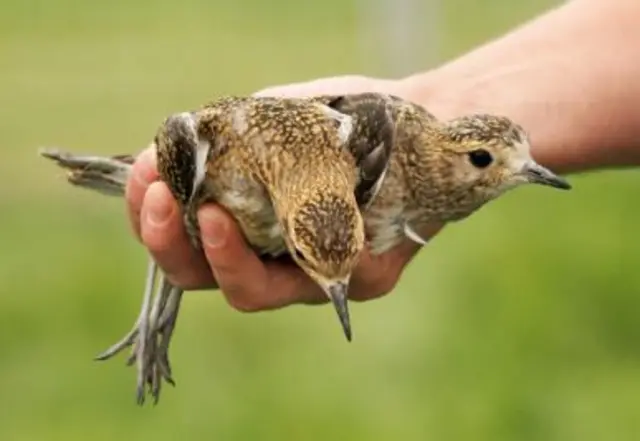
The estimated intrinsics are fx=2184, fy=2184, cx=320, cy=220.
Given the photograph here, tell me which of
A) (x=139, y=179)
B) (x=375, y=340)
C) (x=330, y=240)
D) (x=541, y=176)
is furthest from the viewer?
(x=375, y=340)

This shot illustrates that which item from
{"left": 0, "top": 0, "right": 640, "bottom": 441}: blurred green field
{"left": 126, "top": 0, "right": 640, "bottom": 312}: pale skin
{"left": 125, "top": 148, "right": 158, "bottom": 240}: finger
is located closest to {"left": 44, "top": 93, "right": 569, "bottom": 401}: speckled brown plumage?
{"left": 126, "top": 0, "right": 640, "bottom": 312}: pale skin

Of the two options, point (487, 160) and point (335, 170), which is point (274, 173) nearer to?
point (335, 170)

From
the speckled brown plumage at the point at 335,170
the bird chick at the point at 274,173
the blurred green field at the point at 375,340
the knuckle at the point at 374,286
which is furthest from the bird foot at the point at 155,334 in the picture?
the blurred green field at the point at 375,340

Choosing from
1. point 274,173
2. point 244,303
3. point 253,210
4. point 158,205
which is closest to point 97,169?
point 244,303

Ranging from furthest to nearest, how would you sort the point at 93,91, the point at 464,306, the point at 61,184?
the point at 93,91 → the point at 61,184 → the point at 464,306

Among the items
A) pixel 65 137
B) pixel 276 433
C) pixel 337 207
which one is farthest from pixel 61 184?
pixel 337 207

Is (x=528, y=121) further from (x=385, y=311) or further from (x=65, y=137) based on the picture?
(x=65, y=137)

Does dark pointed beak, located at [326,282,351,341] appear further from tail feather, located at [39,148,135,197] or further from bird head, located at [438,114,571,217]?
tail feather, located at [39,148,135,197]
